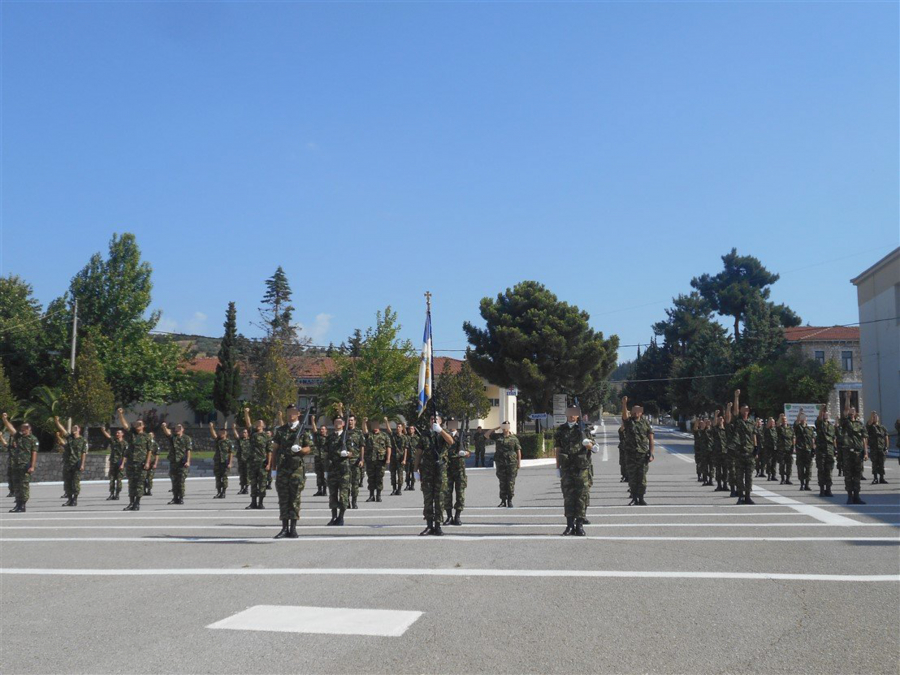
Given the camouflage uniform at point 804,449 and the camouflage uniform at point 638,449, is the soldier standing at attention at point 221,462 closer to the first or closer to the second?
the camouflage uniform at point 638,449

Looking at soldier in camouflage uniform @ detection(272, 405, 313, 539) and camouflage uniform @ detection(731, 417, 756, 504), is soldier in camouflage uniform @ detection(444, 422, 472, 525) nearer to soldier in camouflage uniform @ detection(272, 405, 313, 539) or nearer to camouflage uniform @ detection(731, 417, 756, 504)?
soldier in camouflage uniform @ detection(272, 405, 313, 539)

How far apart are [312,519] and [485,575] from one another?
6922mm

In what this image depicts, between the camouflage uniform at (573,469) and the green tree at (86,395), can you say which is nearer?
the camouflage uniform at (573,469)

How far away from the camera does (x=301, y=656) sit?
5492 mm

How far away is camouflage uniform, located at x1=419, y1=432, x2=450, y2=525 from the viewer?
12.0 meters

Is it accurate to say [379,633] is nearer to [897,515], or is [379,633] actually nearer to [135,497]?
[897,515]

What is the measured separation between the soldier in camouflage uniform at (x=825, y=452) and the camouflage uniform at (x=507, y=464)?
656 centimetres

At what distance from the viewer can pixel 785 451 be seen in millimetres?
21328

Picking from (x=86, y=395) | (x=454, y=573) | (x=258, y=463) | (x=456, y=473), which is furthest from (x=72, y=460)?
(x=86, y=395)

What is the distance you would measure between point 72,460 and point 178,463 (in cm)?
249

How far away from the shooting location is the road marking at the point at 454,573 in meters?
8.05

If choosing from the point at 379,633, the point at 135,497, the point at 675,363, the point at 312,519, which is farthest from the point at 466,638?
the point at 675,363

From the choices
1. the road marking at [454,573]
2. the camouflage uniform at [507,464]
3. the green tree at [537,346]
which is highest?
the green tree at [537,346]

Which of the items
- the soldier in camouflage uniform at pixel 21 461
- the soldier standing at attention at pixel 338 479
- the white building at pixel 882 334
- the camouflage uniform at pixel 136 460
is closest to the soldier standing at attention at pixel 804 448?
the soldier standing at attention at pixel 338 479
